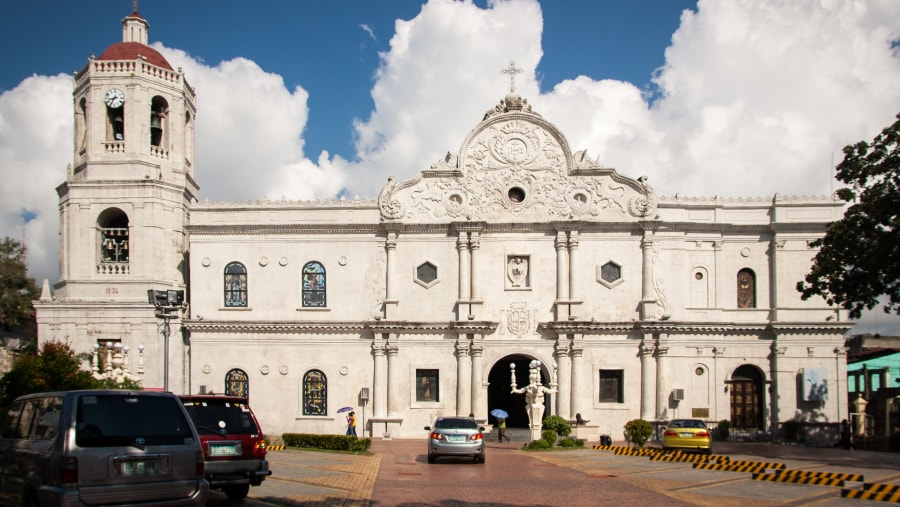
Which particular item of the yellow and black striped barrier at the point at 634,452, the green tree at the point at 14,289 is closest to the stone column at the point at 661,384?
the yellow and black striped barrier at the point at 634,452

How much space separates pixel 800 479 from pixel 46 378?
74.6 feet

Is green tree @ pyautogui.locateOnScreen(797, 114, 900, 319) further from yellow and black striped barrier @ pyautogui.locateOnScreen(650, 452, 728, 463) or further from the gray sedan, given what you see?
the gray sedan

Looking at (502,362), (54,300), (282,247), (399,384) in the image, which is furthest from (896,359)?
(54,300)

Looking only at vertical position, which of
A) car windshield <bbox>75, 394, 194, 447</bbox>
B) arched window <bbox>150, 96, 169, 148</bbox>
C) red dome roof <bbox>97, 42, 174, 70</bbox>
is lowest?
car windshield <bbox>75, 394, 194, 447</bbox>

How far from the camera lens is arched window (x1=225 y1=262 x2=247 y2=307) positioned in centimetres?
4284

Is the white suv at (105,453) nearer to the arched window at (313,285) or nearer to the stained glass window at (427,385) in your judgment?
the stained glass window at (427,385)

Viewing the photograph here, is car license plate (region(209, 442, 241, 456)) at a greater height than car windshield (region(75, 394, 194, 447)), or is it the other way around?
car windshield (region(75, 394, 194, 447))

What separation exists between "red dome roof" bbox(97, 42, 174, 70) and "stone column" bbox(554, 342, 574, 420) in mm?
23032

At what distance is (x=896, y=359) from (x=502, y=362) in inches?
1119

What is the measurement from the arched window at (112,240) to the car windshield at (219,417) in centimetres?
2754

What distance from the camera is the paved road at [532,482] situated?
17.3m

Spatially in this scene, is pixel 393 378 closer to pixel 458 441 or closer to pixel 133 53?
pixel 458 441

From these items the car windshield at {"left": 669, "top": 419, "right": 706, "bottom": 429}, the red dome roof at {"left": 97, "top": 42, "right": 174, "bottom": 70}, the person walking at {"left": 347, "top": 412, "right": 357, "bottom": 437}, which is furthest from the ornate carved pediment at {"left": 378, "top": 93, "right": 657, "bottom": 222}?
the car windshield at {"left": 669, "top": 419, "right": 706, "bottom": 429}

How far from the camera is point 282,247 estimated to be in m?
42.9
